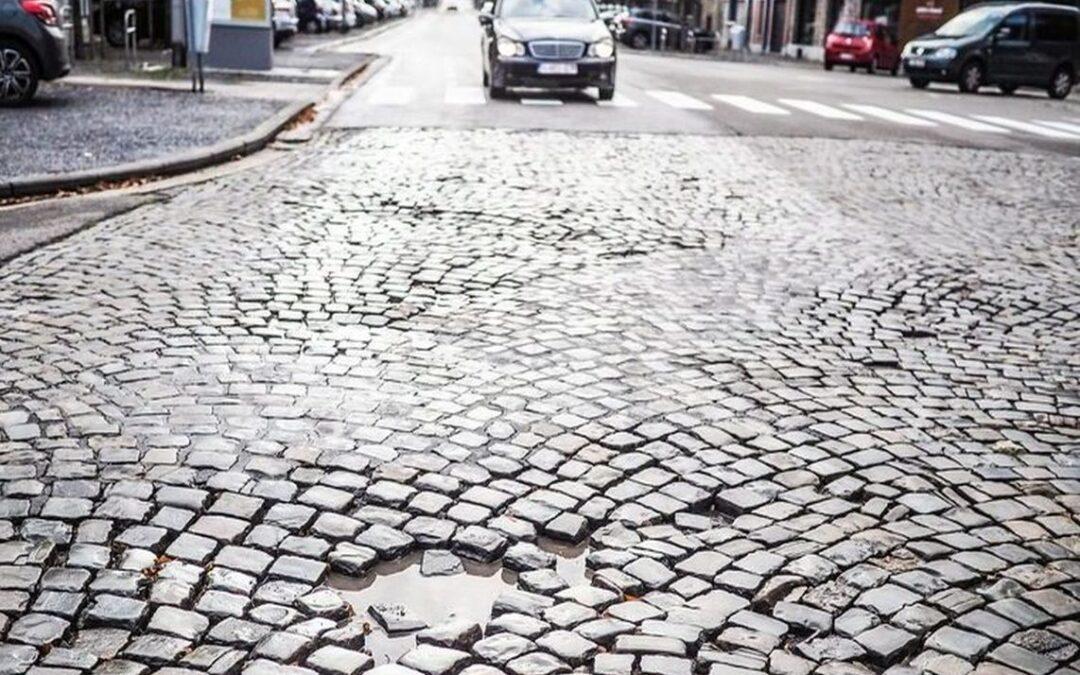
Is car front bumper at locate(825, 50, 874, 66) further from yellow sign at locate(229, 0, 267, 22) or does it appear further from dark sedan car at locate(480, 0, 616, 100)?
yellow sign at locate(229, 0, 267, 22)

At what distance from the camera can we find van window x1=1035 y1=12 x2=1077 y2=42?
26.6 meters

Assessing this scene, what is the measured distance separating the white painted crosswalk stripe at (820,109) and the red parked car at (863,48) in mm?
16539

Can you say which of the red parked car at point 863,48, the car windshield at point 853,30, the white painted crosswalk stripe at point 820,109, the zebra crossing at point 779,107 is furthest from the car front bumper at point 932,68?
the car windshield at point 853,30

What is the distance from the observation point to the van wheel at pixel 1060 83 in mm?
26969

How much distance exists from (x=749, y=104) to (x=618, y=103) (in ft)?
8.70

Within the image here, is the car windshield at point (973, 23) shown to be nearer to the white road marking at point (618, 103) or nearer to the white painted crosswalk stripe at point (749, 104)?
the white painted crosswalk stripe at point (749, 104)

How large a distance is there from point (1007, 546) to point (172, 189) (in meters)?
7.60

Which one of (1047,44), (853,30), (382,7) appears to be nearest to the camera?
(1047,44)

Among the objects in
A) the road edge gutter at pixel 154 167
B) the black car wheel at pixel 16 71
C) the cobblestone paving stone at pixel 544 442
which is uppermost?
the black car wheel at pixel 16 71

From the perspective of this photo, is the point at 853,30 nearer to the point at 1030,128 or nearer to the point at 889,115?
the point at 889,115

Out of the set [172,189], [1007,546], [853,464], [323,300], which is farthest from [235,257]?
Result: [1007,546]

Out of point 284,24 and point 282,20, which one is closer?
point 282,20

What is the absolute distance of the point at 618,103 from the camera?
725 inches

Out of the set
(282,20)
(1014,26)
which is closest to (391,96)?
(282,20)
